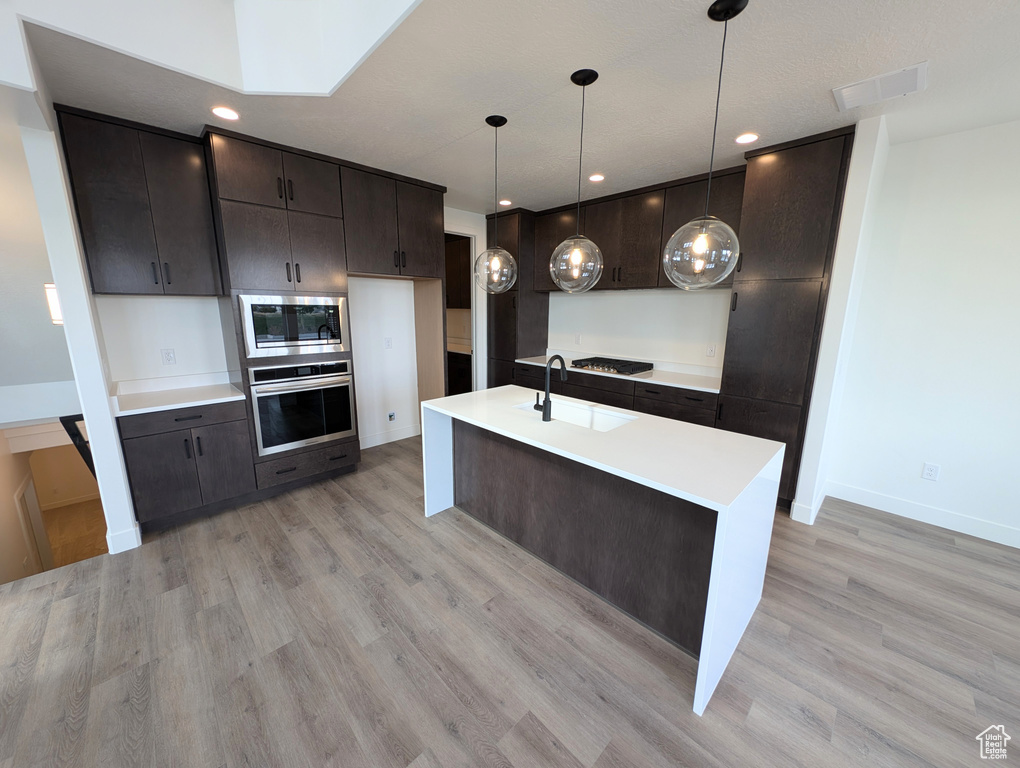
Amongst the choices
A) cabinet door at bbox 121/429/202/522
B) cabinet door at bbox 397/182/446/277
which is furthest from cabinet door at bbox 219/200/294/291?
cabinet door at bbox 121/429/202/522

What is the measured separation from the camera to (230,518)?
270 centimetres

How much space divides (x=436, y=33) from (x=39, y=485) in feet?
24.3

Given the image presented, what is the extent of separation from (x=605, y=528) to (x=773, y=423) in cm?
170

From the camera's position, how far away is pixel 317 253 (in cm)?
288

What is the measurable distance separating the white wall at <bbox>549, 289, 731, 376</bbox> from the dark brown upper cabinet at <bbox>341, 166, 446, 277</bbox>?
177 cm

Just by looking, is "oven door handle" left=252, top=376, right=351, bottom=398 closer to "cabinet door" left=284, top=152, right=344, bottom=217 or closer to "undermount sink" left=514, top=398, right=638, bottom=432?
"cabinet door" left=284, top=152, right=344, bottom=217

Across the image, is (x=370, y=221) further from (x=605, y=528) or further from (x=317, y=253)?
(x=605, y=528)

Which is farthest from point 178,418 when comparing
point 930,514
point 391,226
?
point 930,514

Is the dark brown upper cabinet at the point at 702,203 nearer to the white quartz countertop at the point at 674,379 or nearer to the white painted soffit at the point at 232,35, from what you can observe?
the white quartz countertop at the point at 674,379

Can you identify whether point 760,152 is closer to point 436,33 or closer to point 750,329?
point 750,329

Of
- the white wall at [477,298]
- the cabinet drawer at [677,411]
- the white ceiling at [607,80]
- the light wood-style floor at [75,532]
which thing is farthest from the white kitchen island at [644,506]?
the light wood-style floor at [75,532]

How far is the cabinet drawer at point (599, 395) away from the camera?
11.8 feet

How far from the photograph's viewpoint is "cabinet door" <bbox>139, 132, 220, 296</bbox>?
2.40 meters

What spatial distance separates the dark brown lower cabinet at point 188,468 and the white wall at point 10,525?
6.76ft
